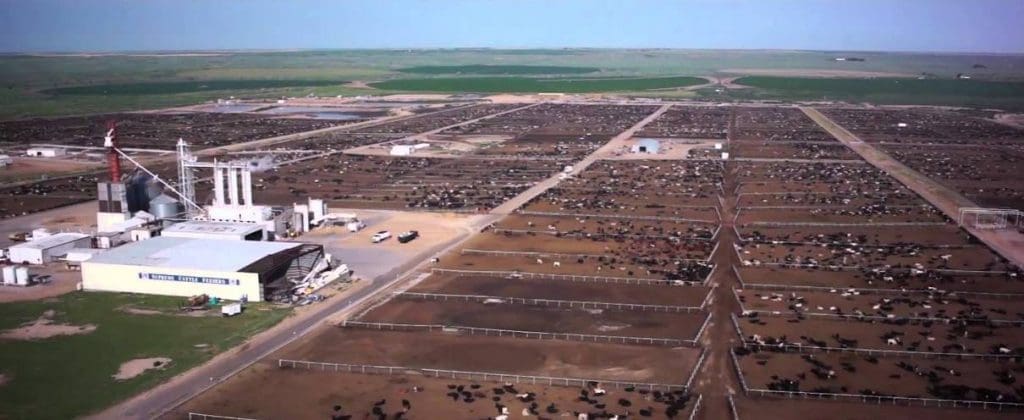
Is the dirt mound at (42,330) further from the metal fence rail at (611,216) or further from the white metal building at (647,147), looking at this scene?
the white metal building at (647,147)

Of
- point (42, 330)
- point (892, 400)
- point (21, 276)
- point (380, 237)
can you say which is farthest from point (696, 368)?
point (21, 276)

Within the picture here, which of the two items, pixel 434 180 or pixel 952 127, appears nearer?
pixel 434 180

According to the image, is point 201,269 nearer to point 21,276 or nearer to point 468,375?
A: point 21,276

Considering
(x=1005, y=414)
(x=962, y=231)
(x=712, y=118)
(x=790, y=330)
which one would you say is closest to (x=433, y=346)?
(x=790, y=330)

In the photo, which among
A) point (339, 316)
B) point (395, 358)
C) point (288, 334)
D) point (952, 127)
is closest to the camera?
point (395, 358)

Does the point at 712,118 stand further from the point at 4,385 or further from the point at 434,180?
the point at 4,385
